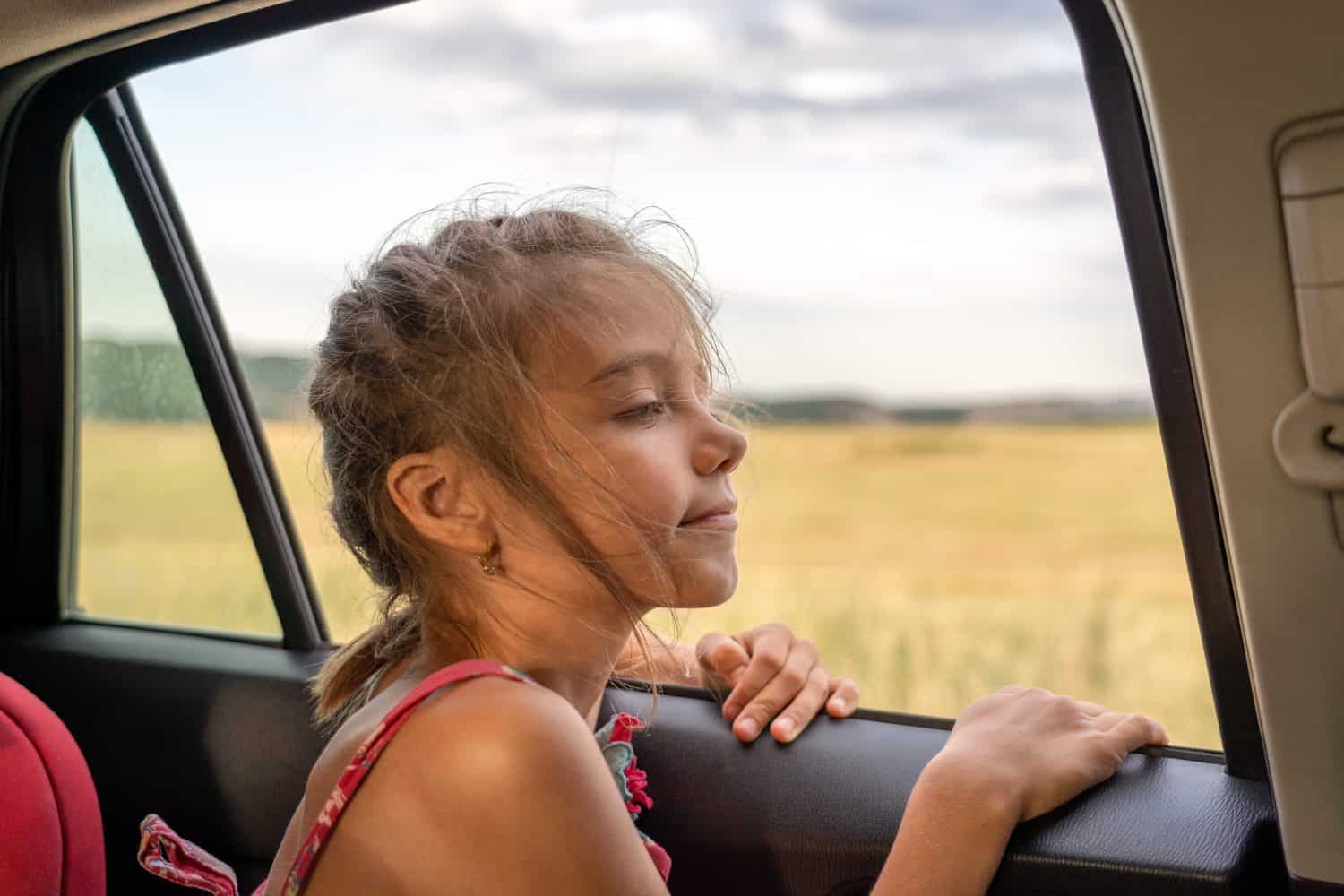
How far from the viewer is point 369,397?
1.39 metres

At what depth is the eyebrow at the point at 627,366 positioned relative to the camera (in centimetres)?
131

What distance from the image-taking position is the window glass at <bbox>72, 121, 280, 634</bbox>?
2.22m

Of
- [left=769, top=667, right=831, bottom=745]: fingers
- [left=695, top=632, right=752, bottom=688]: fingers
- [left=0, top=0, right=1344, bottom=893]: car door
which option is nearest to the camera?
[left=0, top=0, right=1344, bottom=893]: car door

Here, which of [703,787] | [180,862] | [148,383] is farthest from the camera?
[148,383]

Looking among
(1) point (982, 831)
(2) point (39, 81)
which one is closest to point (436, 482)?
(1) point (982, 831)

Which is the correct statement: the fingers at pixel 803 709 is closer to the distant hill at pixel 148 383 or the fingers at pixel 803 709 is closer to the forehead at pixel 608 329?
the forehead at pixel 608 329

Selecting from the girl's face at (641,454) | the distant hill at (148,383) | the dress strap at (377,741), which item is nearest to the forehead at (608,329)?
the girl's face at (641,454)

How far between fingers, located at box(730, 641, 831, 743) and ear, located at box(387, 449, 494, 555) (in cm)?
44

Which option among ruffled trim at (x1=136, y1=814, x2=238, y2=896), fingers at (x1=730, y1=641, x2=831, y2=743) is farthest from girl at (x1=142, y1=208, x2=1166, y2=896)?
ruffled trim at (x1=136, y1=814, x2=238, y2=896)

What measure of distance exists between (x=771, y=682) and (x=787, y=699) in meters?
0.03

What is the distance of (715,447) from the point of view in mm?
1332

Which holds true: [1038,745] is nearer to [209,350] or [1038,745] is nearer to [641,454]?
[641,454]

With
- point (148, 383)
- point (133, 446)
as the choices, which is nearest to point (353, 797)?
point (148, 383)

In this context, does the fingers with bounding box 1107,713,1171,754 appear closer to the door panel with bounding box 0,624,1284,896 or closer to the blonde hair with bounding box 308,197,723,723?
the door panel with bounding box 0,624,1284,896
